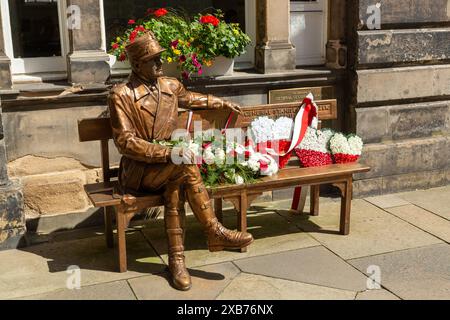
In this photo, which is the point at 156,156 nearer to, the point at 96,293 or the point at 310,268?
the point at 96,293

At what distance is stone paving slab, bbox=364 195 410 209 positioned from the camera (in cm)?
637

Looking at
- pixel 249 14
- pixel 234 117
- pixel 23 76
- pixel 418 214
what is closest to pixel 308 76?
pixel 249 14

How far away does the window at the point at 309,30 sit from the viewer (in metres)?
6.61

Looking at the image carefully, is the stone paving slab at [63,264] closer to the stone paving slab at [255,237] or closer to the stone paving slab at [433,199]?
the stone paving slab at [255,237]

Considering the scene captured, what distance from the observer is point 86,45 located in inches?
224

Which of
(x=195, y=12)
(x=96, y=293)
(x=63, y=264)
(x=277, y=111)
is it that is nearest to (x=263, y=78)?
(x=277, y=111)

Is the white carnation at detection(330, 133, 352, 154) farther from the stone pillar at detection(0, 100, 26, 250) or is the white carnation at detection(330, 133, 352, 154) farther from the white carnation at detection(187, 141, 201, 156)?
the stone pillar at detection(0, 100, 26, 250)

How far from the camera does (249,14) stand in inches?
255

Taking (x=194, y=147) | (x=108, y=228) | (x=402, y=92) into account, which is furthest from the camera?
(x=402, y=92)

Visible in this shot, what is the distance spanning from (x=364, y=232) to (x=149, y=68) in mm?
2497

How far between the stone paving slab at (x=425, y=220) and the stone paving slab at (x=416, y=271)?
31 cm

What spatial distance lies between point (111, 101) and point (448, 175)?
4.23 meters

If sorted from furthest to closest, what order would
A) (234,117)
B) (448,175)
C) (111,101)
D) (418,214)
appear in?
(448,175) < (418,214) < (234,117) < (111,101)

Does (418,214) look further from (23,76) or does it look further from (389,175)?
(23,76)
